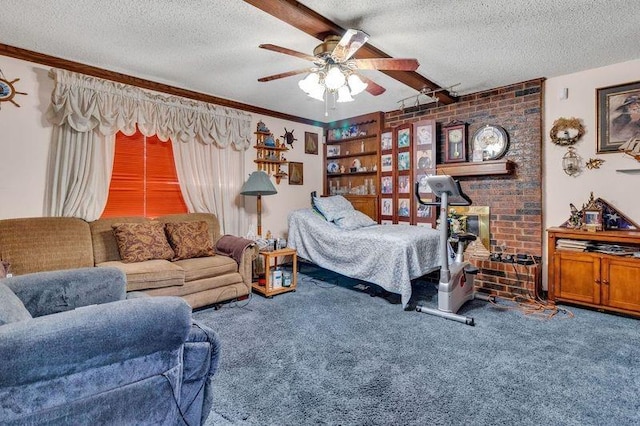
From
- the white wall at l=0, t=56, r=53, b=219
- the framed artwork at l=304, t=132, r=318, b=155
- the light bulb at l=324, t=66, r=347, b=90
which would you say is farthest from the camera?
the framed artwork at l=304, t=132, r=318, b=155

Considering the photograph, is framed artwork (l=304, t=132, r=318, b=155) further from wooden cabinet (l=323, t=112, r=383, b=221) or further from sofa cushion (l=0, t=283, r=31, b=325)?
sofa cushion (l=0, t=283, r=31, b=325)

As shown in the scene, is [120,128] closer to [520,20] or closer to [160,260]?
[160,260]

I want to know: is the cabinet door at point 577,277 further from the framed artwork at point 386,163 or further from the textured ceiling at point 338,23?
the framed artwork at point 386,163

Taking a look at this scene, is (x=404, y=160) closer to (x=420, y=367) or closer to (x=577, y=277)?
(x=577, y=277)

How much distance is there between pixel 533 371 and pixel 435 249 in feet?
5.45

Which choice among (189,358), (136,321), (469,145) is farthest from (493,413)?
(469,145)

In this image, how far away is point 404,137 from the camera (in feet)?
15.2

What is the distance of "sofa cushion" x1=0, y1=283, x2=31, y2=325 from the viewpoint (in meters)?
1.19

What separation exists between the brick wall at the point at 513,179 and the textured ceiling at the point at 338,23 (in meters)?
0.27

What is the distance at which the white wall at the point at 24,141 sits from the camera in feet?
9.43

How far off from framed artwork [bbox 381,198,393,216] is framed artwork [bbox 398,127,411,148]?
799mm

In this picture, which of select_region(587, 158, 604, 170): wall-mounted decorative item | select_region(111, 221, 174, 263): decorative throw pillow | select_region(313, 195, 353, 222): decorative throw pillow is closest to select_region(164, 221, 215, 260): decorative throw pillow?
select_region(111, 221, 174, 263): decorative throw pillow

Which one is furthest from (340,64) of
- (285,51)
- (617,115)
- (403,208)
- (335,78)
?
(617,115)

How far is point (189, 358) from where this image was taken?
141 cm
